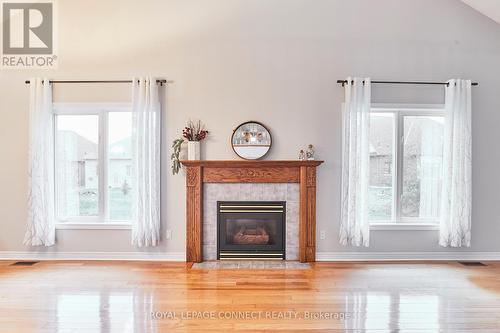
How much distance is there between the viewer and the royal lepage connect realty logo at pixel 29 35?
4.66 meters

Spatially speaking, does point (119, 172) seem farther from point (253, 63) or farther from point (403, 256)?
point (403, 256)

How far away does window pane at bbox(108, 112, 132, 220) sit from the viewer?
4770mm

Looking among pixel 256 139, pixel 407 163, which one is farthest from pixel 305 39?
pixel 407 163

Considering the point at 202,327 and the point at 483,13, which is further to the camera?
the point at 483,13

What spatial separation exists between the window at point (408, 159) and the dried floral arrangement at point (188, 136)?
2.31 metres

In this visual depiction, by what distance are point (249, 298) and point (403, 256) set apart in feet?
8.13

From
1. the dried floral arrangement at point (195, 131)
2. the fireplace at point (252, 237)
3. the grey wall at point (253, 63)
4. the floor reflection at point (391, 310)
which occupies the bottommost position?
the floor reflection at point (391, 310)

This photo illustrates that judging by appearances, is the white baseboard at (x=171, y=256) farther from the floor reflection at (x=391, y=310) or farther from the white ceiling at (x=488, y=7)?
the white ceiling at (x=488, y=7)

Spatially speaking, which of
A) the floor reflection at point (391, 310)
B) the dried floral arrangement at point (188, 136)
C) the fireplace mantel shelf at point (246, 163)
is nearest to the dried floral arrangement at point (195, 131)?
the dried floral arrangement at point (188, 136)

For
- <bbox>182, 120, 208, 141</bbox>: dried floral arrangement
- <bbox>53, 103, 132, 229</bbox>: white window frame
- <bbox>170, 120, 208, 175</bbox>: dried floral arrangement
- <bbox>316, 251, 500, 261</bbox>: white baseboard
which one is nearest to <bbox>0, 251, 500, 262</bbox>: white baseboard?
<bbox>316, 251, 500, 261</bbox>: white baseboard

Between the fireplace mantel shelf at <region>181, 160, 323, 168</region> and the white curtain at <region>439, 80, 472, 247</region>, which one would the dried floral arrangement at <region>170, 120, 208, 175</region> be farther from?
the white curtain at <region>439, 80, 472, 247</region>

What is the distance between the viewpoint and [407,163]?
15.7 feet

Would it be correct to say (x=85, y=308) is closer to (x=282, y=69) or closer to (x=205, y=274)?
(x=205, y=274)

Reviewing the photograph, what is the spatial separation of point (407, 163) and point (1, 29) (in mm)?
5747
